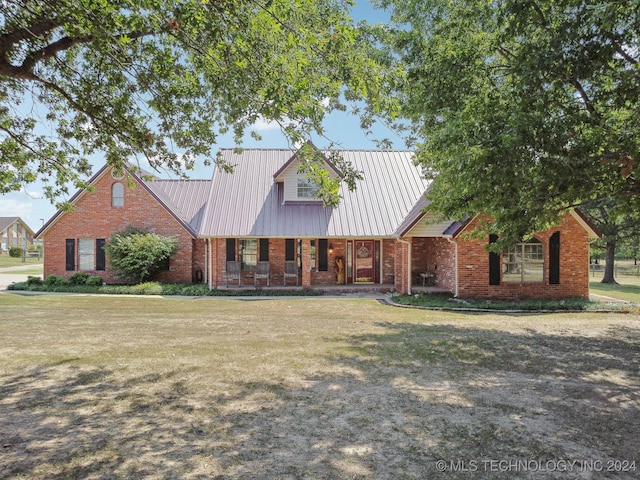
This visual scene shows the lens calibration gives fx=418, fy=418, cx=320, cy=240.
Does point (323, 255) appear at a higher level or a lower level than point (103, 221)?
lower

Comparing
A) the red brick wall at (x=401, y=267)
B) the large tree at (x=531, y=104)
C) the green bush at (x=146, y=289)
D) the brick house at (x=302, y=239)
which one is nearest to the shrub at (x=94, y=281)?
the brick house at (x=302, y=239)

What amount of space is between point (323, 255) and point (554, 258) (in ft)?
31.6

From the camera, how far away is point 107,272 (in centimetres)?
2077

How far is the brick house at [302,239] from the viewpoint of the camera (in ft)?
53.9

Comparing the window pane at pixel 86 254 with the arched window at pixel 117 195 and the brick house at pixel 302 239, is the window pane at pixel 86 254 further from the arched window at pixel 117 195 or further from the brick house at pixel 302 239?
the arched window at pixel 117 195

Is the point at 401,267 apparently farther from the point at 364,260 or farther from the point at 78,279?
the point at 78,279

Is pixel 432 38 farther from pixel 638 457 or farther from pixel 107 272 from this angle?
pixel 107 272

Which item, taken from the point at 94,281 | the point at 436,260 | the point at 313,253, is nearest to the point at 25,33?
the point at 313,253

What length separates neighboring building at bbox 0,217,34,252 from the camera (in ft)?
200

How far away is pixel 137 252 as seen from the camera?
18922 mm

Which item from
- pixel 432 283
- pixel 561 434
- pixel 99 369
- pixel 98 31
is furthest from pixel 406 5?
pixel 432 283

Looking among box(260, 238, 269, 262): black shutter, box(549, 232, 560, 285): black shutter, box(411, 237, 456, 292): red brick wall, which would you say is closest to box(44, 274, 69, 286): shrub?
box(260, 238, 269, 262): black shutter

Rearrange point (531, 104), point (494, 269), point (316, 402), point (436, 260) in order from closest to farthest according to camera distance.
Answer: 1. point (316, 402)
2. point (531, 104)
3. point (494, 269)
4. point (436, 260)

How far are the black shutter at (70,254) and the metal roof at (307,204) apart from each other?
7309mm
